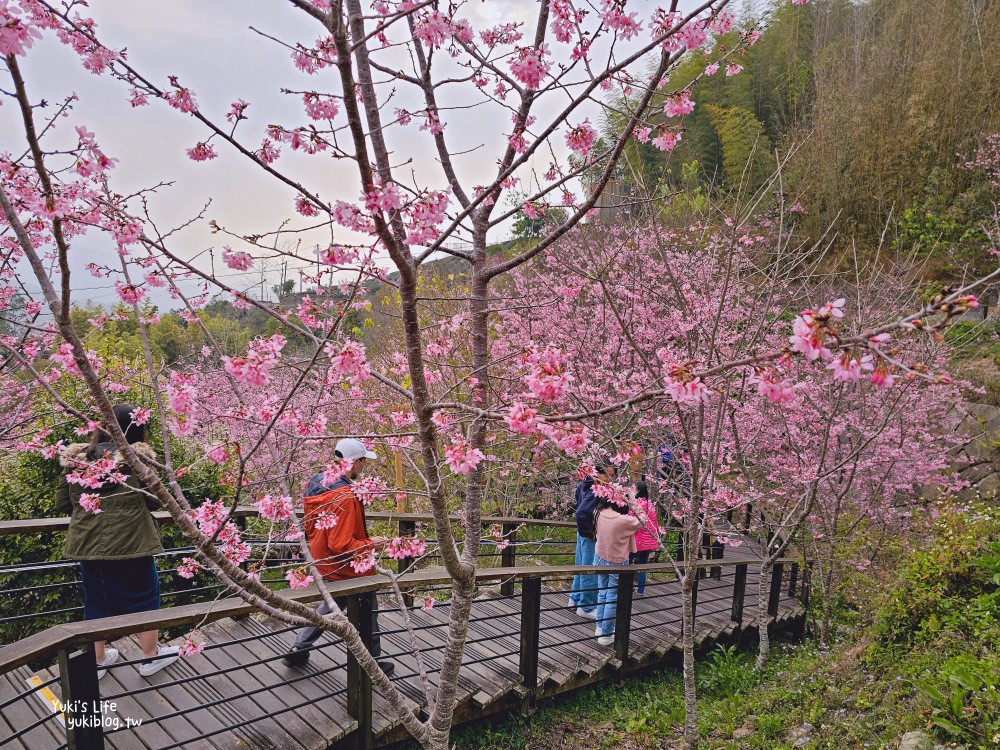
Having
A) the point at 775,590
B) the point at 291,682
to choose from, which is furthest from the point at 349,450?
the point at 775,590

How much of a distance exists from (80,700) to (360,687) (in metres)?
1.20

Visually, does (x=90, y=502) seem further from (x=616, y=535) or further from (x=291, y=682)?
(x=616, y=535)

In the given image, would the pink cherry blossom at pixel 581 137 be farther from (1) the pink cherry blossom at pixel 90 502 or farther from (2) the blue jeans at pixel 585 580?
(2) the blue jeans at pixel 585 580

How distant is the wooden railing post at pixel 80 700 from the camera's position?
6.21 ft

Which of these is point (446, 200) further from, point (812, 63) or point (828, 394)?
point (812, 63)

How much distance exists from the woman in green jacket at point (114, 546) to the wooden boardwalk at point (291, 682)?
0.27 m

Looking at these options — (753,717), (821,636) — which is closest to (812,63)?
(821,636)

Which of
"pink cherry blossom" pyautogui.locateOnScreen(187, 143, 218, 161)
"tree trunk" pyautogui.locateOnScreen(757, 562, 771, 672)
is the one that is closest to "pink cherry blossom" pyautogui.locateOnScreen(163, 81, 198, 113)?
"pink cherry blossom" pyautogui.locateOnScreen(187, 143, 218, 161)

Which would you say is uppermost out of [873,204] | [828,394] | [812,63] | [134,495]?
[812,63]

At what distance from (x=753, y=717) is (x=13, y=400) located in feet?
25.1

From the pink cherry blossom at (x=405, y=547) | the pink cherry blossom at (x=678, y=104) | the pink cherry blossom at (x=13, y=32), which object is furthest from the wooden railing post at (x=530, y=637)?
the pink cherry blossom at (x=13, y=32)

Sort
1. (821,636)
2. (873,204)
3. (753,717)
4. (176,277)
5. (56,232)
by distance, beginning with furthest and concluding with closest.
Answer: (873,204) < (821,636) < (753,717) < (176,277) < (56,232)

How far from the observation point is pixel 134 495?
3023mm

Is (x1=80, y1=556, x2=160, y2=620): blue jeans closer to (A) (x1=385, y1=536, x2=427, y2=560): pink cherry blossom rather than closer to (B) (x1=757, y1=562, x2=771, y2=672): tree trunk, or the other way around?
(A) (x1=385, y1=536, x2=427, y2=560): pink cherry blossom
